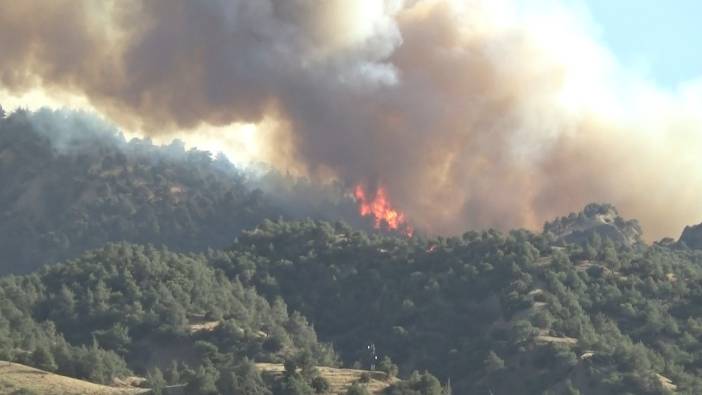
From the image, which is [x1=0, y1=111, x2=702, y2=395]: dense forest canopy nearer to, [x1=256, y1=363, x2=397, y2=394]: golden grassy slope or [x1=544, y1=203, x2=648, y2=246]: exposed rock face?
[x1=256, y1=363, x2=397, y2=394]: golden grassy slope

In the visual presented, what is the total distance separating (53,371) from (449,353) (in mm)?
47218

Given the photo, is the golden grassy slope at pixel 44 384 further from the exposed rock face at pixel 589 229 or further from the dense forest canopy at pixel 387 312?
the exposed rock face at pixel 589 229

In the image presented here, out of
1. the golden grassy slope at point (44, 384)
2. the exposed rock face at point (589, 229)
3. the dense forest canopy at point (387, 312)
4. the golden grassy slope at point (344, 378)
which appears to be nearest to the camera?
the golden grassy slope at point (44, 384)

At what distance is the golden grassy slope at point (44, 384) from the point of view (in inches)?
4058

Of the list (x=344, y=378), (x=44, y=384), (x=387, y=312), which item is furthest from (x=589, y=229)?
(x=44, y=384)

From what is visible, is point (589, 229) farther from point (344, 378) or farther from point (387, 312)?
point (344, 378)

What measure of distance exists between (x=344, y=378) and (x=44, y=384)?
69.8ft

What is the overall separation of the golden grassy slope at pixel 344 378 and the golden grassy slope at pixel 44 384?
444 inches

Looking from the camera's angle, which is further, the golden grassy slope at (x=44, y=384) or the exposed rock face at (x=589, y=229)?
the exposed rock face at (x=589, y=229)

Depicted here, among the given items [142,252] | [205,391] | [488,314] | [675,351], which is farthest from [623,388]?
[142,252]

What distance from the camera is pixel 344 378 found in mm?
112812

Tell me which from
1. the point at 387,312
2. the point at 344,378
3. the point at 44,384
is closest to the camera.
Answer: the point at 44,384

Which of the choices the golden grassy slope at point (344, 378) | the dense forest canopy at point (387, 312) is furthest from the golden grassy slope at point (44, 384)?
the golden grassy slope at point (344, 378)

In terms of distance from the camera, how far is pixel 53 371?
112 meters
